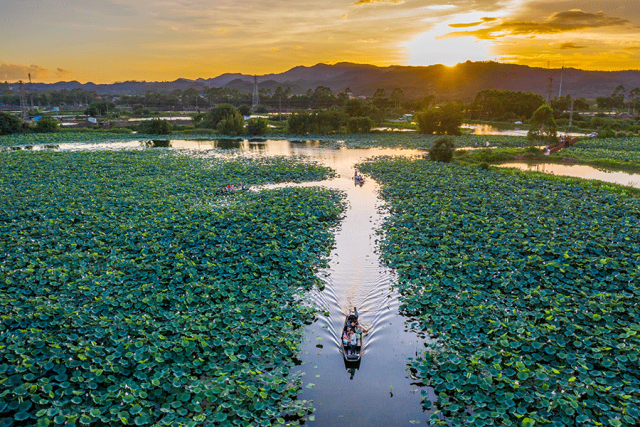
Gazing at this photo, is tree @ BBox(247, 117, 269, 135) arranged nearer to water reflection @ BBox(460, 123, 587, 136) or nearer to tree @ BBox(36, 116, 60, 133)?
tree @ BBox(36, 116, 60, 133)

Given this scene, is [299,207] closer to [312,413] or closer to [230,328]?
[230,328]

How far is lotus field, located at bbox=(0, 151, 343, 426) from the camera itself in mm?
5988

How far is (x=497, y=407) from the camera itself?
5.99 m

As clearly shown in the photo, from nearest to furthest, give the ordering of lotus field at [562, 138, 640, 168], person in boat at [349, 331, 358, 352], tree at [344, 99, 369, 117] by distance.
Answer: person in boat at [349, 331, 358, 352]
lotus field at [562, 138, 640, 168]
tree at [344, 99, 369, 117]

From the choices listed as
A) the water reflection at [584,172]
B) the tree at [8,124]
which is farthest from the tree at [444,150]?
the tree at [8,124]

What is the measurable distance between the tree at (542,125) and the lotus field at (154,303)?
25534 mm

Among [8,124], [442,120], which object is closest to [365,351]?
[442,120]

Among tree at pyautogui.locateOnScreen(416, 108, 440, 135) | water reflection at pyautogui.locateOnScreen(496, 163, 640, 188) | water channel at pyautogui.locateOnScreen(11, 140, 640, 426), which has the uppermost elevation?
tree at pyautogui.locateOnScreen(416, 108, 440, 135)

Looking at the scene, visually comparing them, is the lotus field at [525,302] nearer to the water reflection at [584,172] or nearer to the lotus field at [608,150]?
the water reflection at [584,172]

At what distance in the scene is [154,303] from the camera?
859 centimetres

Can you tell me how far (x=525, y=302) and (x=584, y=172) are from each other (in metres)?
21.5

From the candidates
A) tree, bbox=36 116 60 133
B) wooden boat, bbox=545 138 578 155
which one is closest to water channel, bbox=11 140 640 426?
wooden boat, bbox=545 138 578 155

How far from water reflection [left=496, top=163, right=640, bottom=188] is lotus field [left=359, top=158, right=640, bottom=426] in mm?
6978

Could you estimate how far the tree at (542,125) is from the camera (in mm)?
32875
